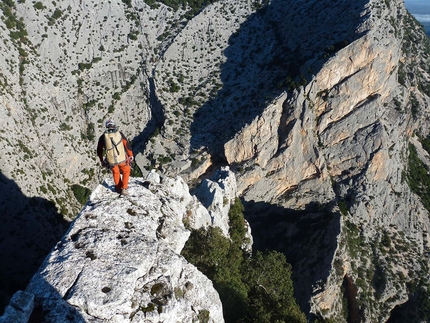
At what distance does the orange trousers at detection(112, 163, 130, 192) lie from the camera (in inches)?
754

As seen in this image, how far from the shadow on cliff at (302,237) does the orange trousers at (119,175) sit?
41.6m

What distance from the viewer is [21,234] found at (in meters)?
40.2

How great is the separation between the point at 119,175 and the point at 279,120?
4930 centimetres

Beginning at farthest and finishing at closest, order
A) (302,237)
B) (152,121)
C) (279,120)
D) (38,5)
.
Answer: (152,121) → (38,5) → (279,120) → (302,237)

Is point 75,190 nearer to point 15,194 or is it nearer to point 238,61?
point 15,194

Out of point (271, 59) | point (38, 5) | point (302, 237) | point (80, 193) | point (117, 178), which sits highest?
point (271, 59)

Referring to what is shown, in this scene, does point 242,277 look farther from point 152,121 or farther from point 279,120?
point 152,121

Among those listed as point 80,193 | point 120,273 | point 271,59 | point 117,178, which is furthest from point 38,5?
point 120,273

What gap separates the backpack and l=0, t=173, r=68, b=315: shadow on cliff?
24865mm

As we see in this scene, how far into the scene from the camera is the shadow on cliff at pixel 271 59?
64.8 metres

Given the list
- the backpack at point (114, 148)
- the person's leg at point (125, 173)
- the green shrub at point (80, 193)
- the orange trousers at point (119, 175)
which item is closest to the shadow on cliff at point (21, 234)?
the green shrub at point (80, 193)

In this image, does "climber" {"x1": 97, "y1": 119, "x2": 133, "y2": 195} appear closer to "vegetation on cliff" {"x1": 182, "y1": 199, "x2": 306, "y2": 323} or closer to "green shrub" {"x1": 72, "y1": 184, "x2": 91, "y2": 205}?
"vegetation on cliff" {"x1": 182, "y1": 199, "x2": 306, "y2": 323}

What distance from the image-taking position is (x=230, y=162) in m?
64.6

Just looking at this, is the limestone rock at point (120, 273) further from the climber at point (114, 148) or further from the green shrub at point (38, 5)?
the green shrub at point (38, 5)
